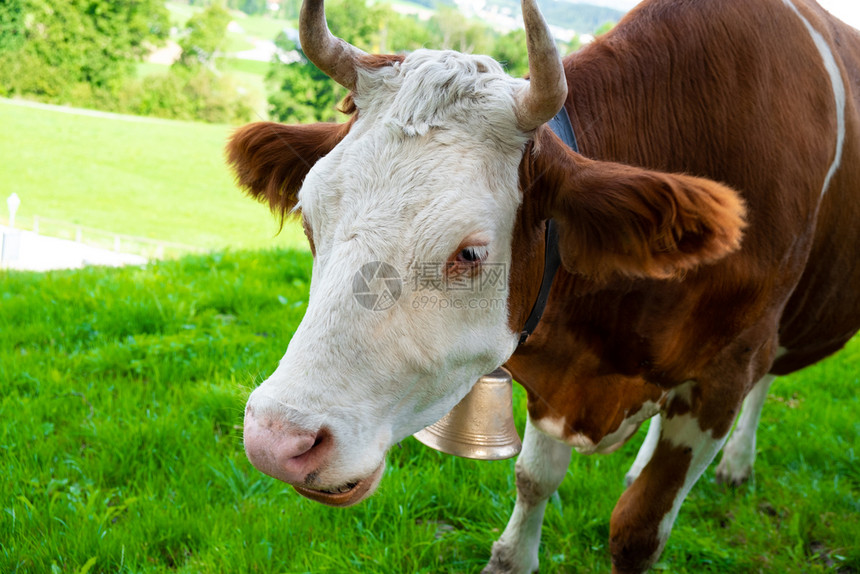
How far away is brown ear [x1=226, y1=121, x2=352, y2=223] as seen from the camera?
228cm

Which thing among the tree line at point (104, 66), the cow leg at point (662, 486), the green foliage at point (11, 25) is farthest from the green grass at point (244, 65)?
the cow leg at point (662, 486)

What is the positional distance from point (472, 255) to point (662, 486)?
1.44 metres

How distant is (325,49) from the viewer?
1891mm

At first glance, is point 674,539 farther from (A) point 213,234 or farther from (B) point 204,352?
(A) point 213,234

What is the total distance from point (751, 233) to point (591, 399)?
785 millimetres

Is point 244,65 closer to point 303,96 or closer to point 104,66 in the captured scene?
point 104,66

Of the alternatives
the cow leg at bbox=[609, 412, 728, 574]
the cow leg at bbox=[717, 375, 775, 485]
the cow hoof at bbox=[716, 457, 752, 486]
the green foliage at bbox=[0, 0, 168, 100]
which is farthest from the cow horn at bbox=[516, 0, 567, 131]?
the green foliage at bbox=[0, 0, 168, 100]

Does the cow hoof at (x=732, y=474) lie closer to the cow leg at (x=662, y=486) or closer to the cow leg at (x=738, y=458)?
the cow leg at (x=738, y=458)

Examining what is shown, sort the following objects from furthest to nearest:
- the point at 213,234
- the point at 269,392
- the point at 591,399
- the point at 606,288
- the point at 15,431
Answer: the point at 213,234 < the point at 15,431 < the point at 591,399 < the point at 606,288 < the point at 269,392

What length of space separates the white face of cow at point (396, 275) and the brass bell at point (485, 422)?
66cm

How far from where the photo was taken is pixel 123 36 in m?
50.1

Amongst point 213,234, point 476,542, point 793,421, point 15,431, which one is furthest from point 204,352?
point 213,234

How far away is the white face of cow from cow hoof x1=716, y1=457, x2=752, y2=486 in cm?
241

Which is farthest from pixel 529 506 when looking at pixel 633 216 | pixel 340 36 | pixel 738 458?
pixel 340 36
